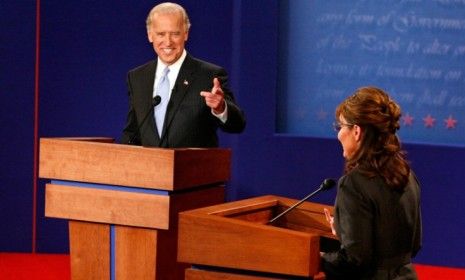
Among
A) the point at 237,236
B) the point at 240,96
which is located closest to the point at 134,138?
the point at 237,236

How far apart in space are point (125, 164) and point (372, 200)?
3.42 feet

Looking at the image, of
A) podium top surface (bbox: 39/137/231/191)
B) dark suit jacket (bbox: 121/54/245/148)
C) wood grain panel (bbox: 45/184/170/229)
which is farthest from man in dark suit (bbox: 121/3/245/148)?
wood grain panel (bbox: 45/184/170/229)

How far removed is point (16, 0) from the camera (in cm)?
575

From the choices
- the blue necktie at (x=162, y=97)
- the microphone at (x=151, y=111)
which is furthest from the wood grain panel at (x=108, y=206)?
the blue necktie at (x=162, y=97)

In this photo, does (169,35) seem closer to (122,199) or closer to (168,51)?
(168,51)

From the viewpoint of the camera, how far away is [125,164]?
331cm

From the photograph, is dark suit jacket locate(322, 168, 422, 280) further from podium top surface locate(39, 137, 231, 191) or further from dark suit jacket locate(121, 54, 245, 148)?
dark suit jacket locate(121, 54, 245, 148)

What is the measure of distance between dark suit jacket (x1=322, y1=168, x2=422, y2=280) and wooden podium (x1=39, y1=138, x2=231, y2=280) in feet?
2.52

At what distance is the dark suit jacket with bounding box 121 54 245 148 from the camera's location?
381 centimetres

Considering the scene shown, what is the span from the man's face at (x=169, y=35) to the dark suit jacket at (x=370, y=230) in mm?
1486

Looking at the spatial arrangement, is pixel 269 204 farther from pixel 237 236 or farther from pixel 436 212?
pixel 436 212

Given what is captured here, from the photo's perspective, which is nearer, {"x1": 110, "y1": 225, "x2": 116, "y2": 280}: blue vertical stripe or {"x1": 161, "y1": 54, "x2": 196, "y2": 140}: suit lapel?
{"x1": 110, "y1": 225, "x2": 116, "y2": 280}: blue vertical stripe

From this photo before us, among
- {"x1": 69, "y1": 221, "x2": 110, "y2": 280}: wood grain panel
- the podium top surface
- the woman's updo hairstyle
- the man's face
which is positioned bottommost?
{"x1": 69, "y1": 221, "x2": 110, "y2": 280}: wood grain panel

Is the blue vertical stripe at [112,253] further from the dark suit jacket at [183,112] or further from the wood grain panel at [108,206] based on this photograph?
the dark suit jacket at [183,112]
